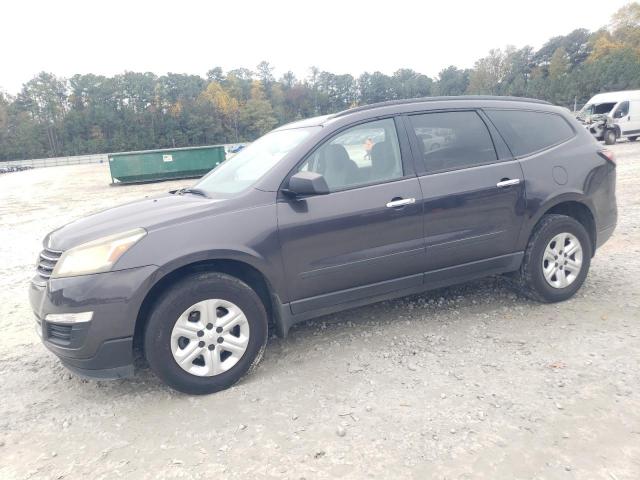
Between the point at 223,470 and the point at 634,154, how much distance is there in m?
19.4

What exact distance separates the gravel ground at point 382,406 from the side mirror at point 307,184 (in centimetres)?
125

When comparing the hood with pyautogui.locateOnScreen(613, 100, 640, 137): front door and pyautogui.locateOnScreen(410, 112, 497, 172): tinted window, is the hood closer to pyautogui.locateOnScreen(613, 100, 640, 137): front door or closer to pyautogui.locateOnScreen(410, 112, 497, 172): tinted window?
pyautogui.locateOnScreen(410, 112, 497, 172): tinted window

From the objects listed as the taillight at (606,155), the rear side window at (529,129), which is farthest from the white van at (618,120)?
the rear side window at (529,129)

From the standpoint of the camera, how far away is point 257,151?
4.17m

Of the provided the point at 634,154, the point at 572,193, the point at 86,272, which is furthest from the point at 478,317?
the point at 634,154

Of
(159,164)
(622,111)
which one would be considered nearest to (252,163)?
(159,164)

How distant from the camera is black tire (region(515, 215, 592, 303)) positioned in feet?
13.5

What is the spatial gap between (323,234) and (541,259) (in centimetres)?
203

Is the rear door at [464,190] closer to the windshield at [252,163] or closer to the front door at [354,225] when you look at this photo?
the front door at [354,225]

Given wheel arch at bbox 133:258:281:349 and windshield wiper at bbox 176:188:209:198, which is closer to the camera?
wheel arch at bbox 133:258:281:349

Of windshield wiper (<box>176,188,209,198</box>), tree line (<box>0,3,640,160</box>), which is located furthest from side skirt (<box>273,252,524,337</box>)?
tree line (<box>0,3,640,160</box>)

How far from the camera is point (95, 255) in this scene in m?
2.95

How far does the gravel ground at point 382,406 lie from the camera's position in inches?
95.5

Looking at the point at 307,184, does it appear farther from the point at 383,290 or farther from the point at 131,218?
the point at 131,218
